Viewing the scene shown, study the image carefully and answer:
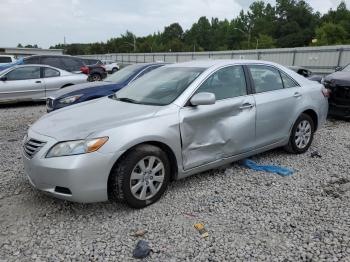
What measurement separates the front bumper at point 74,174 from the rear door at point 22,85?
7.82 m

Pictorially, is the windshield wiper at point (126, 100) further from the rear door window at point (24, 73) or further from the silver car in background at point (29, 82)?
the rear door window at point (24, 73)

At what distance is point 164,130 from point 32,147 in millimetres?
1387

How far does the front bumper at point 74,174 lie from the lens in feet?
10.4

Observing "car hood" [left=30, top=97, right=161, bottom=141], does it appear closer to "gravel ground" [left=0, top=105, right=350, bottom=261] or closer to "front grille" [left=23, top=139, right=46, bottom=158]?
"front grille" [left=23, top=139, right=46, bottom=158]

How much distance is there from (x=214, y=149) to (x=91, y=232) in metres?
1.72

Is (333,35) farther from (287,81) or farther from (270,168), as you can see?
(270,168)

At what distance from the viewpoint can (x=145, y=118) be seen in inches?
140

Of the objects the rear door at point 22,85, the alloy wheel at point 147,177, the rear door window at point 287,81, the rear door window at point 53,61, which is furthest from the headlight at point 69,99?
the rear door window at point 53,61

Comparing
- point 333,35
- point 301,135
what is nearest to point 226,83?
point 301,135

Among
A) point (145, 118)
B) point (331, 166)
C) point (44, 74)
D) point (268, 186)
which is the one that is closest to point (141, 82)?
point (145, 118)

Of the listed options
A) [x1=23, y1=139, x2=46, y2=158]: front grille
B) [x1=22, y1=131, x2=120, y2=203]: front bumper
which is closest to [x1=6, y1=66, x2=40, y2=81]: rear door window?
[x1=23, y1=139, x2=46, y2=158]: front grille

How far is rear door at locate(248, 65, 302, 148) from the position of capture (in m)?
4.60

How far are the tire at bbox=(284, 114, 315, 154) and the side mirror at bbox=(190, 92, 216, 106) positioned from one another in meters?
1.96

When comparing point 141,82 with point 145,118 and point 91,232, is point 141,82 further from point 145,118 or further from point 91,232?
point 91,232
